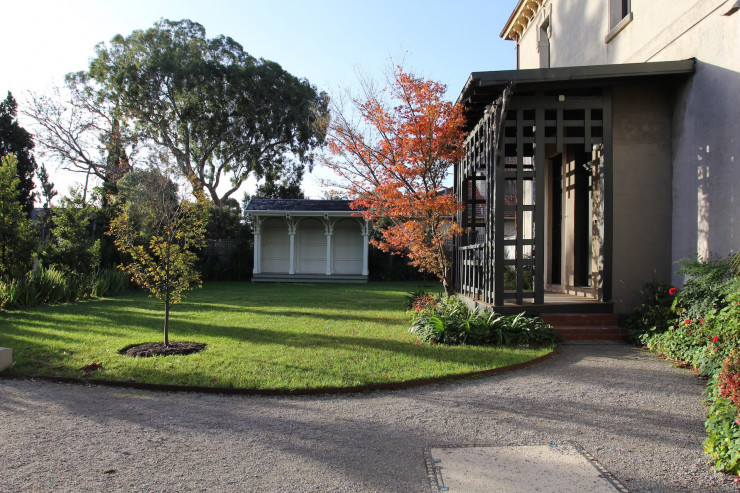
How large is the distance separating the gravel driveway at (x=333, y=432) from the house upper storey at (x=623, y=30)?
4.85 meters

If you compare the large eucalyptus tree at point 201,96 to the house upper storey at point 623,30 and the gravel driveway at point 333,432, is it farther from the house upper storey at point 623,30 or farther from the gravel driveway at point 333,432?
the gravel driveway at point 333,432

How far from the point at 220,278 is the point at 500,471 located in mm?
22399

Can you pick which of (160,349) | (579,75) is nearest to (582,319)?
(579,75)

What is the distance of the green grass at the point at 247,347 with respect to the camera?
19.9 feet

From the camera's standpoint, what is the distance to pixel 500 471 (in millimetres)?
3490

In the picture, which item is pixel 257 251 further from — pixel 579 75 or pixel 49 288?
pixel 579 75

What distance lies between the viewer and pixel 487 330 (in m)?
7.85

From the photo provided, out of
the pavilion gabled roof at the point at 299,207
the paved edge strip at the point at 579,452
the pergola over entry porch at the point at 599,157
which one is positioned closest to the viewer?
the paved edge strip at the point at 579,452

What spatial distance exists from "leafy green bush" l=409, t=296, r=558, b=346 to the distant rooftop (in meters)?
15.6

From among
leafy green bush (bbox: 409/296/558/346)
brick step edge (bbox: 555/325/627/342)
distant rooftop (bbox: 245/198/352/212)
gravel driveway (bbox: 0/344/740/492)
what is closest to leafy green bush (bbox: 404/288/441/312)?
leafy green bush (bbox: 409/296/558/346)

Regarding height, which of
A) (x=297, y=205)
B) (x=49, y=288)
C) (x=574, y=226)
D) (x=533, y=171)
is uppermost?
(x=297, y=205)

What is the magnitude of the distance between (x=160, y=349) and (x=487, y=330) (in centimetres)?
477

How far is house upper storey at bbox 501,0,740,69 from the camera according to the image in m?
7.36

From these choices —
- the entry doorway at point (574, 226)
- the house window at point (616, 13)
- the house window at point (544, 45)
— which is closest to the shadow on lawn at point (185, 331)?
the entry doorway at point (574, 226)
